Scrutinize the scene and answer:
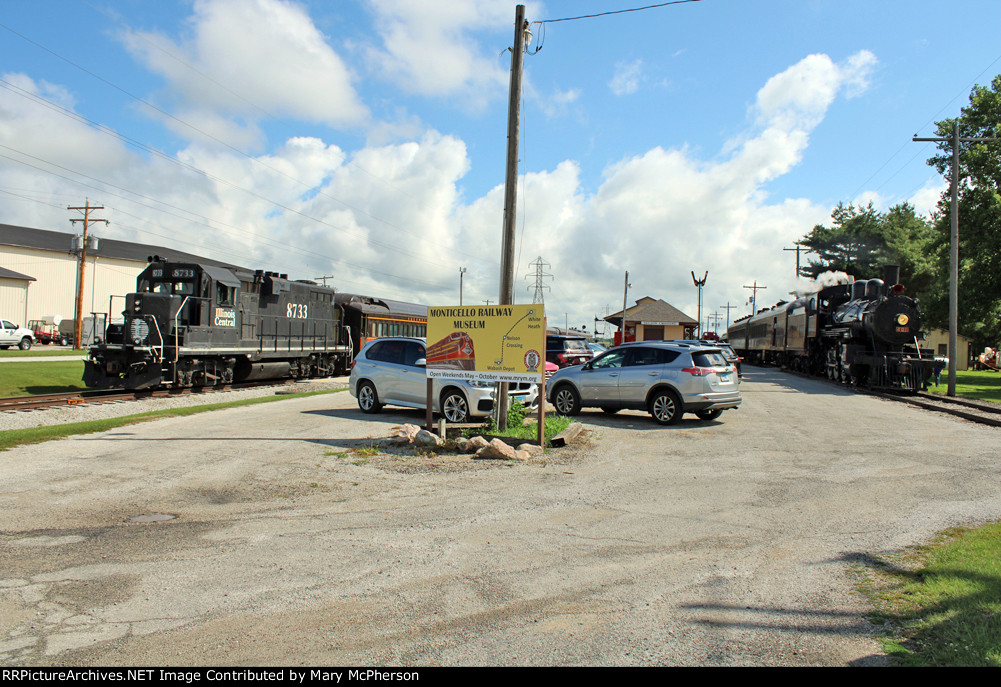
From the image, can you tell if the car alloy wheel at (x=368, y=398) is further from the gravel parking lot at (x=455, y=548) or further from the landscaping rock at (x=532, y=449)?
the landscaping rock at (x=532, y=449)

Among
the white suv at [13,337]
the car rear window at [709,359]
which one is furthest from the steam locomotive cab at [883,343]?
the white suv at [13,337]

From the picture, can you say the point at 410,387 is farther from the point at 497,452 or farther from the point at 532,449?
the point at 497,452

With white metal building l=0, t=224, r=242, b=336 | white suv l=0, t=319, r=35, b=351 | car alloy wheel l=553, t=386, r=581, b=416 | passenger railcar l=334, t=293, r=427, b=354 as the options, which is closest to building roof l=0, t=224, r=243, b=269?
white metal building l=0, t=224, r=242, b=336

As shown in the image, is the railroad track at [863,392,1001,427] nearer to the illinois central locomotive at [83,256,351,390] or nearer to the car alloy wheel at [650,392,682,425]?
the car alloy wheel at [650,392,682,425]

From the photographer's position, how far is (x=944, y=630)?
377cm

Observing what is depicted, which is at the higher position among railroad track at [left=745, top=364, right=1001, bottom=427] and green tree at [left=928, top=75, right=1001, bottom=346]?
green tree at [left=928, top=75, right=1001, bottom=346]

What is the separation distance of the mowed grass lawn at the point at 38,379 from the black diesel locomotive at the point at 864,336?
26870 millimetres

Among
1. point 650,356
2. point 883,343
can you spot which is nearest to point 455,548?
point 650,356

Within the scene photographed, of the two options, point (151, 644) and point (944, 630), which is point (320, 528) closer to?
point (151, 644)

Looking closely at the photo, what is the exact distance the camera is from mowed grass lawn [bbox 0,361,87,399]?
19766mm

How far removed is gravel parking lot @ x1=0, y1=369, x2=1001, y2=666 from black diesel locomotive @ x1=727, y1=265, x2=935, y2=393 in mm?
13600

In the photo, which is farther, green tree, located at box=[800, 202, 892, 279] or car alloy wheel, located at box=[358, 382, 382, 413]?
green tree, located at box=[800, 202, 892, 279]

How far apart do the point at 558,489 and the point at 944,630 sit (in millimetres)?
4388
